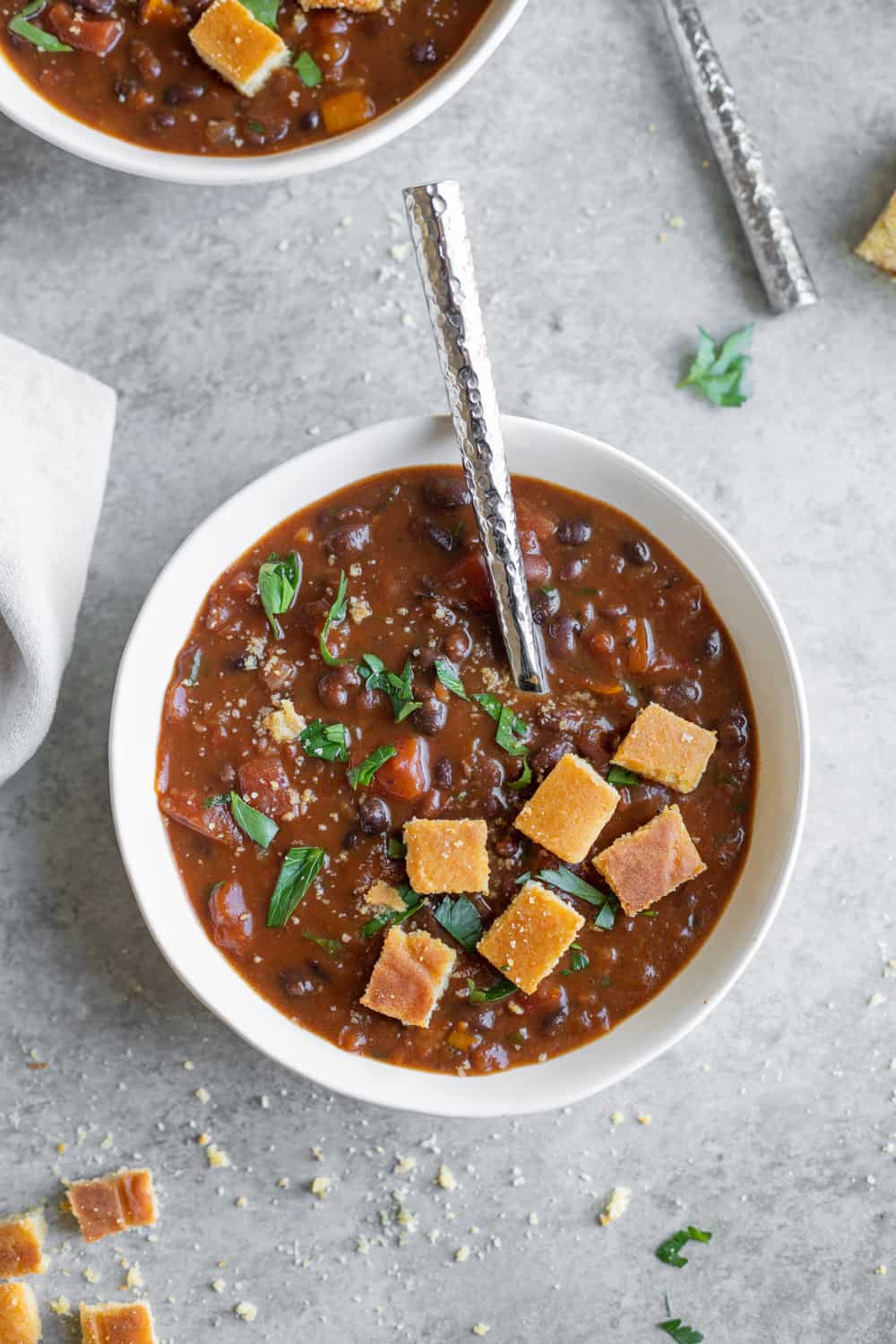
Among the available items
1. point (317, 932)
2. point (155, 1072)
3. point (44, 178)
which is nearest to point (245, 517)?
point (317, 932)

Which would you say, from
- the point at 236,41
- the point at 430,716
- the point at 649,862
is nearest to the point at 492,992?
the point at 649,862

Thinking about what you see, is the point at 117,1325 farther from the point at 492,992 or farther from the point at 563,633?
the point at 563,633

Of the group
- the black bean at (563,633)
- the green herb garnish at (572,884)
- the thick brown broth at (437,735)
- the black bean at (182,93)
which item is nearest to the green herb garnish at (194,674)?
the thick brown broth at (437,735)

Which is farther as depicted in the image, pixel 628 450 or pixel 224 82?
pixel 628 450

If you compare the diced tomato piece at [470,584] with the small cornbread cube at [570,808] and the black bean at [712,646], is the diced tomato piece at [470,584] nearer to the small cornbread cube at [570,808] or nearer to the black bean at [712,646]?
the small cornbread cube at [570,808]

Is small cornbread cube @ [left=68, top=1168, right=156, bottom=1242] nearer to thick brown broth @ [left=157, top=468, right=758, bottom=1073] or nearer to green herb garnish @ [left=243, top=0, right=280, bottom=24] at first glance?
thick brown broth @ [left=157, top=468, right=758, bottom=1073]

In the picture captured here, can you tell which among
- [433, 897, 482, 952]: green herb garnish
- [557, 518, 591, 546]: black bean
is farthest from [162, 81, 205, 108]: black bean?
[433, 897, 482, 952]: green herb garnish
